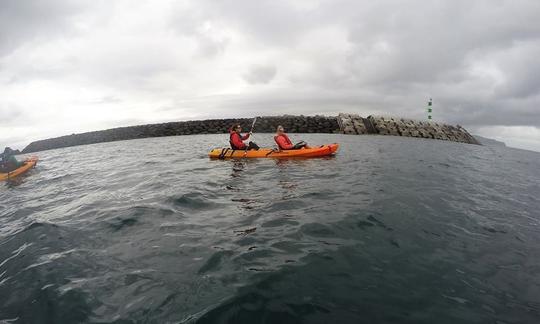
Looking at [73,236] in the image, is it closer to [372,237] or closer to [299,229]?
[299,229]

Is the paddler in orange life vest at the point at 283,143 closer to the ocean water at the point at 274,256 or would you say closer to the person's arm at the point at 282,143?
the person's arm at the point at 282,143

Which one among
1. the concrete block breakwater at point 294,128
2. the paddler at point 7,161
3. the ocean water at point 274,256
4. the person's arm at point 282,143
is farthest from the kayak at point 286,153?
the concrete block breakwater at point 294,128

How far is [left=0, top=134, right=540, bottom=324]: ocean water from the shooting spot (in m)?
3.77

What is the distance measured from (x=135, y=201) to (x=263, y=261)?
569cm

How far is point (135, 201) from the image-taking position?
8.89 m

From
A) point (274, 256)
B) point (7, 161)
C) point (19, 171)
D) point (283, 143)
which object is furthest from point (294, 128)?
point (274, 256)

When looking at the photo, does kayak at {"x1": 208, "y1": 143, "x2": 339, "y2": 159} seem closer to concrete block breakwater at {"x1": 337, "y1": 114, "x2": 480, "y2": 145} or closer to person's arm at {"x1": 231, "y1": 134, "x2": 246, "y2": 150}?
person's arm at {"x1": 231, "y1": 134, "x2": 246, "y2": 150}

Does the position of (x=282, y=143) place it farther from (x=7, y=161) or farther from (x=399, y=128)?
(x=399, y=128)

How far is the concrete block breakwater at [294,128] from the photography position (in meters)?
47.7

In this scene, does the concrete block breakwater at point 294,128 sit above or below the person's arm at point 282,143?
above

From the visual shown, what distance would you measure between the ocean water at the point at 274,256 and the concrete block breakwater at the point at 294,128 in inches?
1527

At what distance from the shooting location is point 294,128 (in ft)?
161

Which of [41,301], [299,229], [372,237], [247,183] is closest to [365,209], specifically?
[372,237]

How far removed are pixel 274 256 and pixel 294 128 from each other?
4473cm
